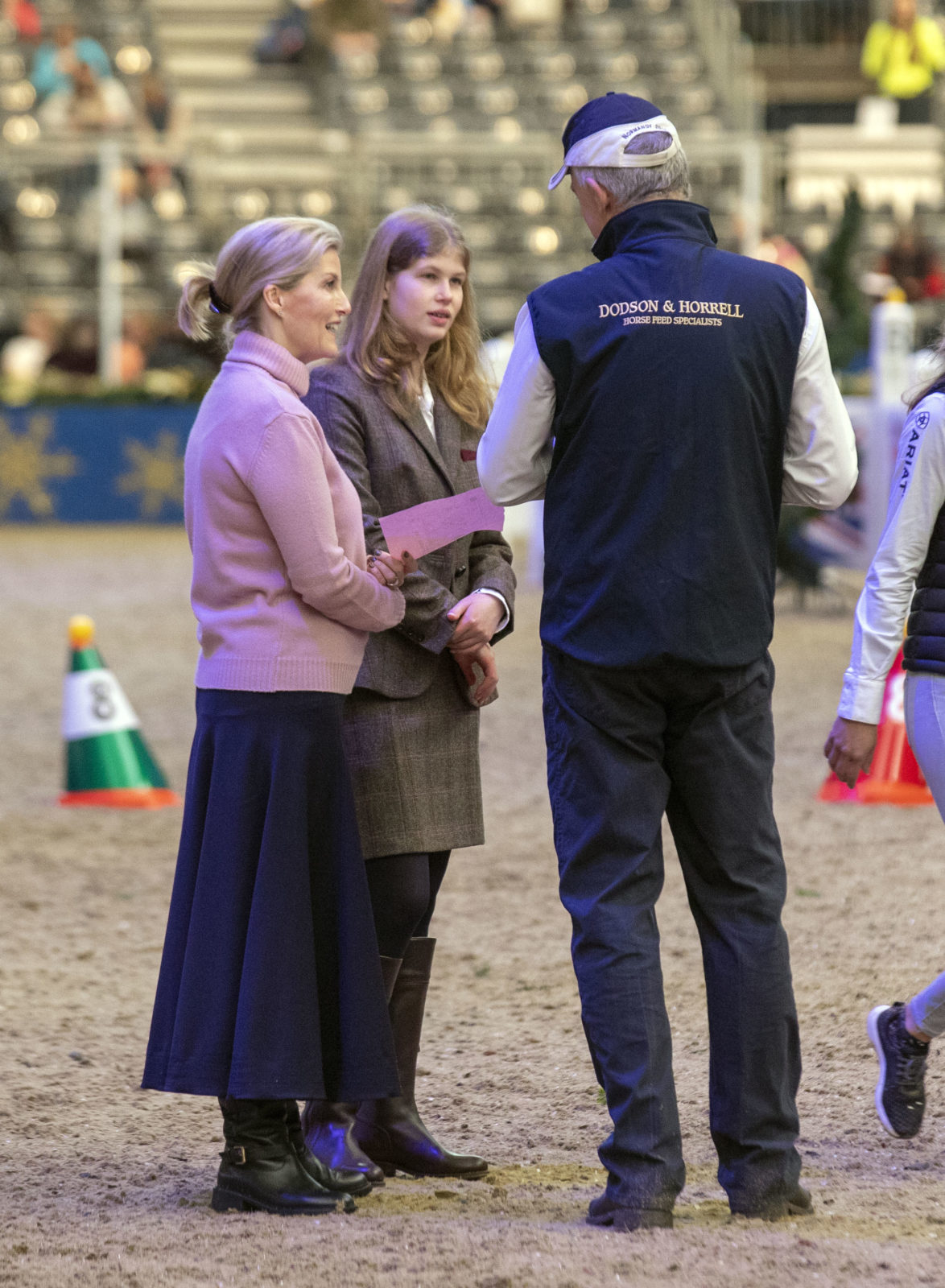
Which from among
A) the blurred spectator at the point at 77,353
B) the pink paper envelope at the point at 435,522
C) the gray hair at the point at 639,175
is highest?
the blurred spectator at the point at 77,353

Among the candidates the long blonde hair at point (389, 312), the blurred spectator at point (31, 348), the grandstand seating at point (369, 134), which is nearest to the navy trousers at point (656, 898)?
the long blonde hair at point (389, 312)

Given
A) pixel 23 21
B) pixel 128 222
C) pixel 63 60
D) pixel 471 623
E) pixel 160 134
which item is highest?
pixel 23 21

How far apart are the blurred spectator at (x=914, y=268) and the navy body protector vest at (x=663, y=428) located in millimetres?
16743

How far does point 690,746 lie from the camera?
10.4ft

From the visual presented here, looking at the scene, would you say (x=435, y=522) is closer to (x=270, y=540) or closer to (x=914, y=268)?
(x=270, y=540)

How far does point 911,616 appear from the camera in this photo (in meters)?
3.54

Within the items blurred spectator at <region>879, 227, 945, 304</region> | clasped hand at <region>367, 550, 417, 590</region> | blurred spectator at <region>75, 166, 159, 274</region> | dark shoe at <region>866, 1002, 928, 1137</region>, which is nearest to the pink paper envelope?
clasped hand at <region>367, 550, 417, 590</region>

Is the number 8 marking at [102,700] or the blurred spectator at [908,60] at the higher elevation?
the blurred spectator at [908,60]

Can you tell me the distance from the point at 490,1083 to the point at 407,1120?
69 centimetres

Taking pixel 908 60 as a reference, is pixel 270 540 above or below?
below

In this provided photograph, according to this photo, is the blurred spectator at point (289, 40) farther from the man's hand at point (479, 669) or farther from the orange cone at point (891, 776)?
the man's hand at point (479, 669)

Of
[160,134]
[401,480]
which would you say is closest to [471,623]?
[401,480]

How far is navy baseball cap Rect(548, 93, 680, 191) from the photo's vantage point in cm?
309

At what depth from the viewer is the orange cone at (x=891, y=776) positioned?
7242 mm
